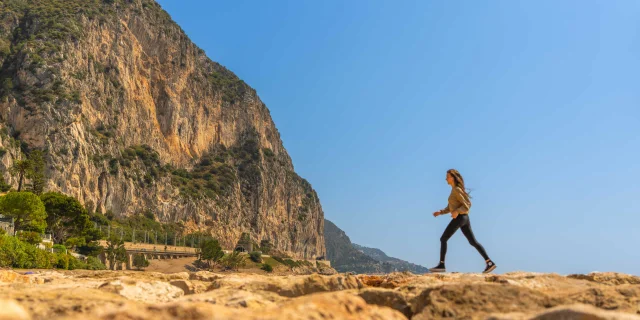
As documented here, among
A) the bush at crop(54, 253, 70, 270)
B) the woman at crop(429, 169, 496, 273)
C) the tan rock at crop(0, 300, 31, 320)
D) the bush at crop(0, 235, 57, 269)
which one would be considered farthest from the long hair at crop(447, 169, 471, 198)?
the bush at crop(54, 253, 70, 270)

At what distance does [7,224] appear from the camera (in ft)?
140

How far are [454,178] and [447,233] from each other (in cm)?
91

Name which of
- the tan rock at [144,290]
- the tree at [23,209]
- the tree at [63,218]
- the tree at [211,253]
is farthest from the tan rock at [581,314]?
the tree at [211,253]

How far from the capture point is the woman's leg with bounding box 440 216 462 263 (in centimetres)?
895

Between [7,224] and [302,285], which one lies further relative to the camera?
[7,224]

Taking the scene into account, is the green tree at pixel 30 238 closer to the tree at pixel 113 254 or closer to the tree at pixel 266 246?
the tree at pixel 113 254

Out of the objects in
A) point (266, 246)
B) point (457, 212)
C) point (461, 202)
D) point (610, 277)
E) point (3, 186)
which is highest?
point (3, 186)

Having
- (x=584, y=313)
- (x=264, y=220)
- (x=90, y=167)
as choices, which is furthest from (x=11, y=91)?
(x=584, y=313)

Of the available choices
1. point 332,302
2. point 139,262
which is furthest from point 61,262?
point 139,262

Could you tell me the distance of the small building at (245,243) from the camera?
424 ft

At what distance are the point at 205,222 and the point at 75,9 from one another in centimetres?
5318

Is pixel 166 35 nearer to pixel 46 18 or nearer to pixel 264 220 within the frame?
pixel 46 18

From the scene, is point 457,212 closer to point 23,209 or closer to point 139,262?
point 23,209

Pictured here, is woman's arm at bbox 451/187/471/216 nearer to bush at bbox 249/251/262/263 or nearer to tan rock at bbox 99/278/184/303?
tan rock at bbox 99/278/184/303
